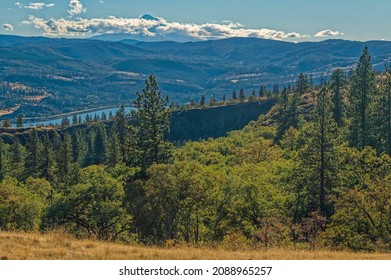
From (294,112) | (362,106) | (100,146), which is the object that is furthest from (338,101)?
(100,146)

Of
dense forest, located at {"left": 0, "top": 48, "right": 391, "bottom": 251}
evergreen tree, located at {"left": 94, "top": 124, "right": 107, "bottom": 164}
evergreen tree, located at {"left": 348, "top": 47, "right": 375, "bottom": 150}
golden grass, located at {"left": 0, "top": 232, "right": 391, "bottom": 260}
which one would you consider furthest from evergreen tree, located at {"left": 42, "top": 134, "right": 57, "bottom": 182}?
golden grass, located at {"left": 0, "top": 232, "right": 391, "bottom": 260}

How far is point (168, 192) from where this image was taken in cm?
4262

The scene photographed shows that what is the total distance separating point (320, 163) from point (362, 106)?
29.3 meters

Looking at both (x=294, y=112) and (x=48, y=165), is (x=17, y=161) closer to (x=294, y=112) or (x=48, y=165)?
(x=48, y=165)

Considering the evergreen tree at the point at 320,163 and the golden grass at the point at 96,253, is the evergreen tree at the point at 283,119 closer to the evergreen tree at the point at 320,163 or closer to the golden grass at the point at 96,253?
the evergreen tree at the point at 320,163

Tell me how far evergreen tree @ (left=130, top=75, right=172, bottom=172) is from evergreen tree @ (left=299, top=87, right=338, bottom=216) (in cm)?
2185

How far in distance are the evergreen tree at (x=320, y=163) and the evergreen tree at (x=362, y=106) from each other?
2017cm

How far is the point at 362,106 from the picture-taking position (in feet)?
252

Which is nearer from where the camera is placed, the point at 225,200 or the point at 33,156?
the point at 225,200

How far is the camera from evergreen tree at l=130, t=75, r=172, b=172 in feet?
205

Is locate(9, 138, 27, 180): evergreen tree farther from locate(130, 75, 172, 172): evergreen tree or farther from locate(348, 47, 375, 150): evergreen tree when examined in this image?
locate(348, 47, 375, 150): evergreen tree

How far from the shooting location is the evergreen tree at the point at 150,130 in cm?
6246

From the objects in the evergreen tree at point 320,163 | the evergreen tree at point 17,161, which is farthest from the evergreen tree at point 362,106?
the evergreen tree at point 17,161
